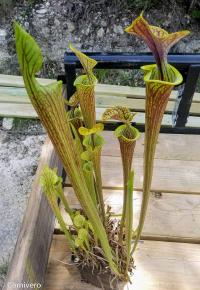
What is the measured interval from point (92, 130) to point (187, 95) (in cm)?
58

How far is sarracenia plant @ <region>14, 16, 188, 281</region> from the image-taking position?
399 millimetres

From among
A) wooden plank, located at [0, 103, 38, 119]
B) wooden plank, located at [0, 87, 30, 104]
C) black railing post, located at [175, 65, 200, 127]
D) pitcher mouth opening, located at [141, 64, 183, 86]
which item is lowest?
wooden plank, located at [0, 103, 38, 119]

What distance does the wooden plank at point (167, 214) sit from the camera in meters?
0.94

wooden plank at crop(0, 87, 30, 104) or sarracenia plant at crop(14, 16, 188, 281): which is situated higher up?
sarracenia plant at crop(14, 16, 188, 281)

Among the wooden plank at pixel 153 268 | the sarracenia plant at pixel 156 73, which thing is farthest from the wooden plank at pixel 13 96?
the sarracenia plant at pixel 156 73

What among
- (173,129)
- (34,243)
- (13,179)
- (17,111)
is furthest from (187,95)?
(13,179)

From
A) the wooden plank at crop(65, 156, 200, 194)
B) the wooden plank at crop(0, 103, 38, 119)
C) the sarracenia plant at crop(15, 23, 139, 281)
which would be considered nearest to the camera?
the sarracenia plant at crop(15, 23, 139, 281)

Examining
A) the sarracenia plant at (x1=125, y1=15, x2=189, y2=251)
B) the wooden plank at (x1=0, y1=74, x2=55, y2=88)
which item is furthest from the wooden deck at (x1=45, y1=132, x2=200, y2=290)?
the wooden plank at (x1=0, y1=74, x2=55, y2=88)

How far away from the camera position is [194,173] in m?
1.10

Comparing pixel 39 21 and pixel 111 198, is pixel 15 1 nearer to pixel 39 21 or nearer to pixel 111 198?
pixel 39 21

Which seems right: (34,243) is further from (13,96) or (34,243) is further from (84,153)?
(13,96)

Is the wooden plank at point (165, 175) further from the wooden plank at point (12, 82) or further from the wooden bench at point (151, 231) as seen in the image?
the wooden plank at point (12, 82)

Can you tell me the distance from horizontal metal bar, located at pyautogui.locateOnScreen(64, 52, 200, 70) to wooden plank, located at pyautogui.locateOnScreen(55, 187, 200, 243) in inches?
15.0

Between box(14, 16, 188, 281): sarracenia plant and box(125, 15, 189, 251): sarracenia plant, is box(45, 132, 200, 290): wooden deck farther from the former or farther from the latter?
box(125, 15, 189, 251): sarracenia plant
